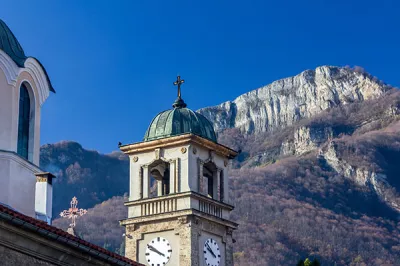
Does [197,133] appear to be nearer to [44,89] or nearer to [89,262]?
[44,89]

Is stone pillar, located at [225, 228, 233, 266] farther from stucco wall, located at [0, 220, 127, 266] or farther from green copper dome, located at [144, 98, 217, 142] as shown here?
stucco wall, located at [0, 220, 127, 266]

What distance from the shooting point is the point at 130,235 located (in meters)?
42.5

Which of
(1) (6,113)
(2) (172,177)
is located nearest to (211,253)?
(2) (172,177)

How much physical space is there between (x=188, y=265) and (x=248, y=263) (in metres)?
144

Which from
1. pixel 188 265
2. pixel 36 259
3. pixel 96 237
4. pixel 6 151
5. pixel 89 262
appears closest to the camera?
pixel 36 259

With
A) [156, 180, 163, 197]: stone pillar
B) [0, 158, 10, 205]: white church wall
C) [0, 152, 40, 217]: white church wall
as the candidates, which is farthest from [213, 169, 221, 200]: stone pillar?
[0, 158, 10, 205]: white church wall

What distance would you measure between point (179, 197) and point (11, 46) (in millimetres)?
15983

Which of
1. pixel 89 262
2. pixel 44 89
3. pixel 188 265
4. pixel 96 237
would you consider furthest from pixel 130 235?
pixel 96 237

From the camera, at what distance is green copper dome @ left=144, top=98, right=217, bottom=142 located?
43.5 meters

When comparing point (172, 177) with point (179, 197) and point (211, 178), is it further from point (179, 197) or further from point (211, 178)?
point (211, 178)

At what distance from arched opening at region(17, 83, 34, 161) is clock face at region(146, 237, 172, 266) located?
15362 millimetres

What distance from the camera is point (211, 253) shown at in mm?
42125

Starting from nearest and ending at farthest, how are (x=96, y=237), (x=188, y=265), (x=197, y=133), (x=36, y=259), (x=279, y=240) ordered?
(x=36, y=259) < (x=188, y=265) < (x=197, y=133) < (x=96, y=237) < (x=279, y=240)

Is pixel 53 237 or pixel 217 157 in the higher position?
pixel 217 157
